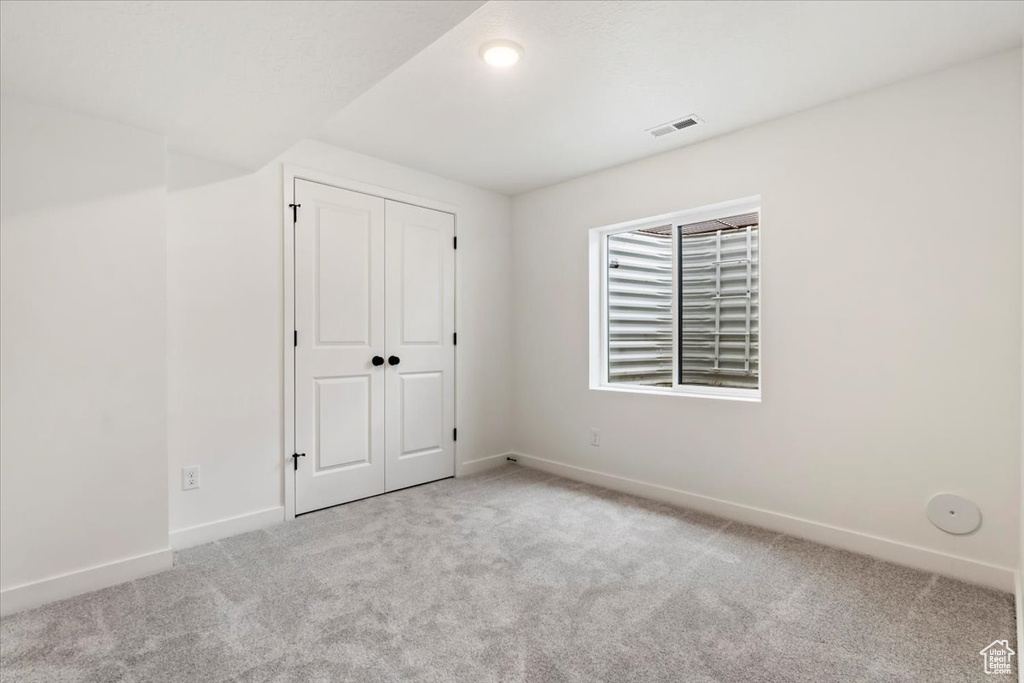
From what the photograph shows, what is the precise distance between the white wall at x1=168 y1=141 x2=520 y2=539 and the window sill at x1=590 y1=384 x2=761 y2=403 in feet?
7.36

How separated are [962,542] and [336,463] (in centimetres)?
330

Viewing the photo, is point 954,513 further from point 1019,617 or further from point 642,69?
point 642,69

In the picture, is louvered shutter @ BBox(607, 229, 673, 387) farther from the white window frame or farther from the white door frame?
the white door frame

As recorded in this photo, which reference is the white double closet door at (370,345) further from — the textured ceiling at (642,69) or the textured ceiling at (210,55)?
the textured ceiling at (210,55)

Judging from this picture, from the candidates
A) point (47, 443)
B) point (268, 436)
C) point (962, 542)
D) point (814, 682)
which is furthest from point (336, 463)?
point (962, 542)

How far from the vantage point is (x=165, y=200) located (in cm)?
235

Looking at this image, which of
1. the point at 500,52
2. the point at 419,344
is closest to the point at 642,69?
the point at 500,52

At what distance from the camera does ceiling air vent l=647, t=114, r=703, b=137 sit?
9.05 feet

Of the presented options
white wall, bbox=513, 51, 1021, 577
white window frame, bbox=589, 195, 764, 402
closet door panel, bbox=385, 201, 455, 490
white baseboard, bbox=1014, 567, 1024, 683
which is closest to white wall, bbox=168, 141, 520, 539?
closet door panel, bbox=385, 201, 455, 490

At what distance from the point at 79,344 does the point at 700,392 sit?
330cm

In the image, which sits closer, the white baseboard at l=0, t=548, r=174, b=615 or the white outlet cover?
the white baseboard at l=0, t=548, r=174, b=615

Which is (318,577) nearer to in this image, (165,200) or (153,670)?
(153,670)

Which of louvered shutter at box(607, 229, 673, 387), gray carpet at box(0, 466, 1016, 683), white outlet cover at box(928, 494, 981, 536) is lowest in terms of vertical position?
gray carpet at box(0, 466, 1016, 683)

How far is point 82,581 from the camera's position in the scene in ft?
6.88
